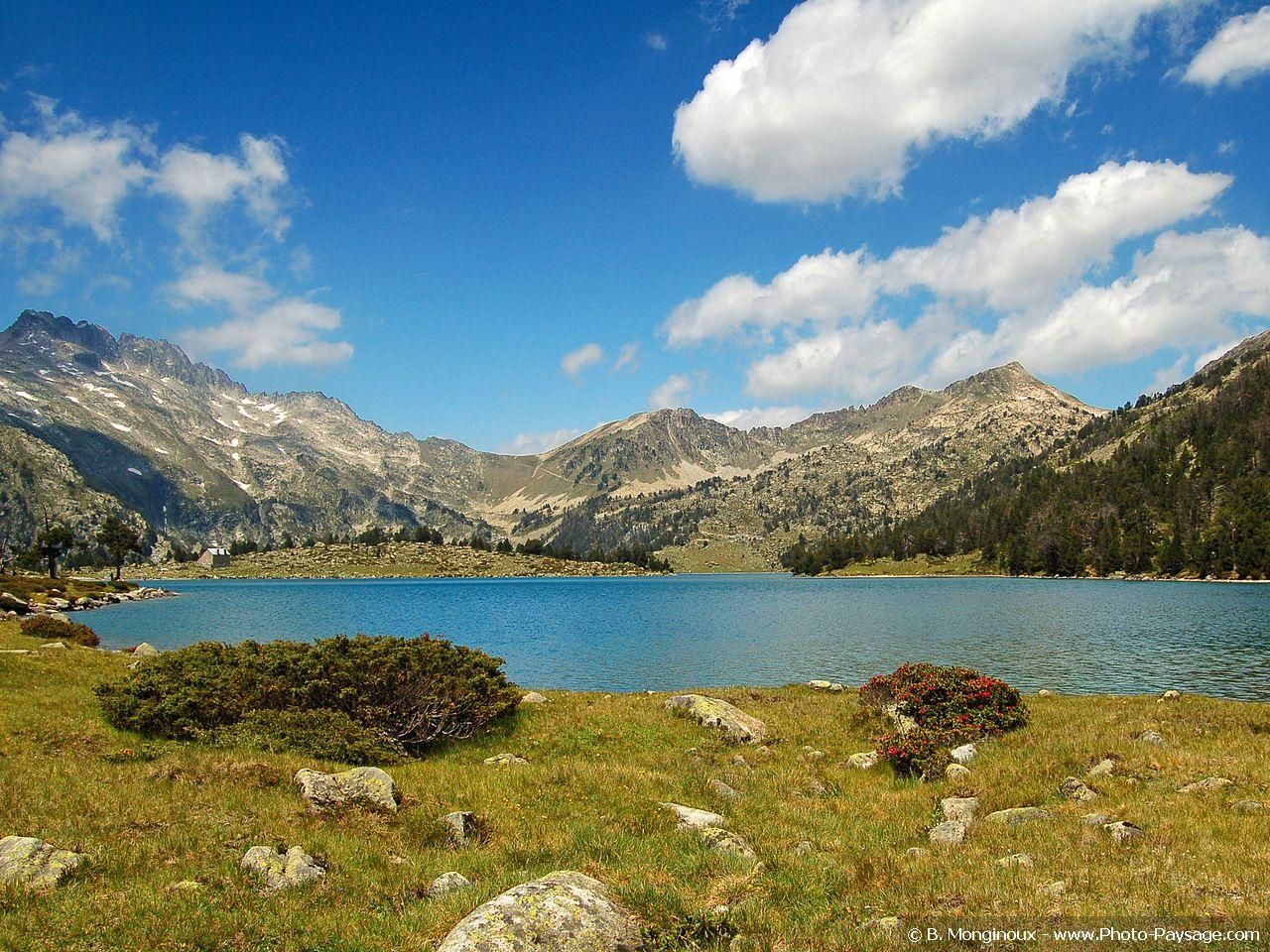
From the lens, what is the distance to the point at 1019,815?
15867 mm

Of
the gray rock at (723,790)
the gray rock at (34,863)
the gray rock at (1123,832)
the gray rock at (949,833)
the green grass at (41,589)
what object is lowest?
the green grass at (41,589)

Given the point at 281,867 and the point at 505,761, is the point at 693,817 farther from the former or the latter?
the point at 281,867

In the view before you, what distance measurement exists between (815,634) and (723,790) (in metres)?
67.9

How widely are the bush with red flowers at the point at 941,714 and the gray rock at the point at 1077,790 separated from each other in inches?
169

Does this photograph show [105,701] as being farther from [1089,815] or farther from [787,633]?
[787,633]

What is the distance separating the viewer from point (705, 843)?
569 inches

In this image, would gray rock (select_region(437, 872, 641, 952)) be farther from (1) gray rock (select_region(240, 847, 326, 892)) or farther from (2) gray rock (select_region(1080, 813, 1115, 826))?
(2) gray rock (select_region(1080, 813, 1115, 826))

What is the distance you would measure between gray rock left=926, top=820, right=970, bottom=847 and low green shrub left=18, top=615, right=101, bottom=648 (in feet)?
180

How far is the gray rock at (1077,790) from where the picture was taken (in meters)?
16.9

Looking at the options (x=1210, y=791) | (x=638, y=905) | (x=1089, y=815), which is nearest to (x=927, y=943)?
(x=638, y=905)

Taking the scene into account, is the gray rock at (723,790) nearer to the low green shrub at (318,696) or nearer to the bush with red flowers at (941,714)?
the bush with red flowers at (941,714)

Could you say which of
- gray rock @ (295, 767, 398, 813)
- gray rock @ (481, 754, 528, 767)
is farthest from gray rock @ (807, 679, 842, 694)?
gray rock @ (295, 767, 398, 813)

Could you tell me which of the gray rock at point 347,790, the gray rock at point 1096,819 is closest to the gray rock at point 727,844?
the gray rock at point 1096,819

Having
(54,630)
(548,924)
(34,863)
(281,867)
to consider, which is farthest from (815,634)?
(34,863)
